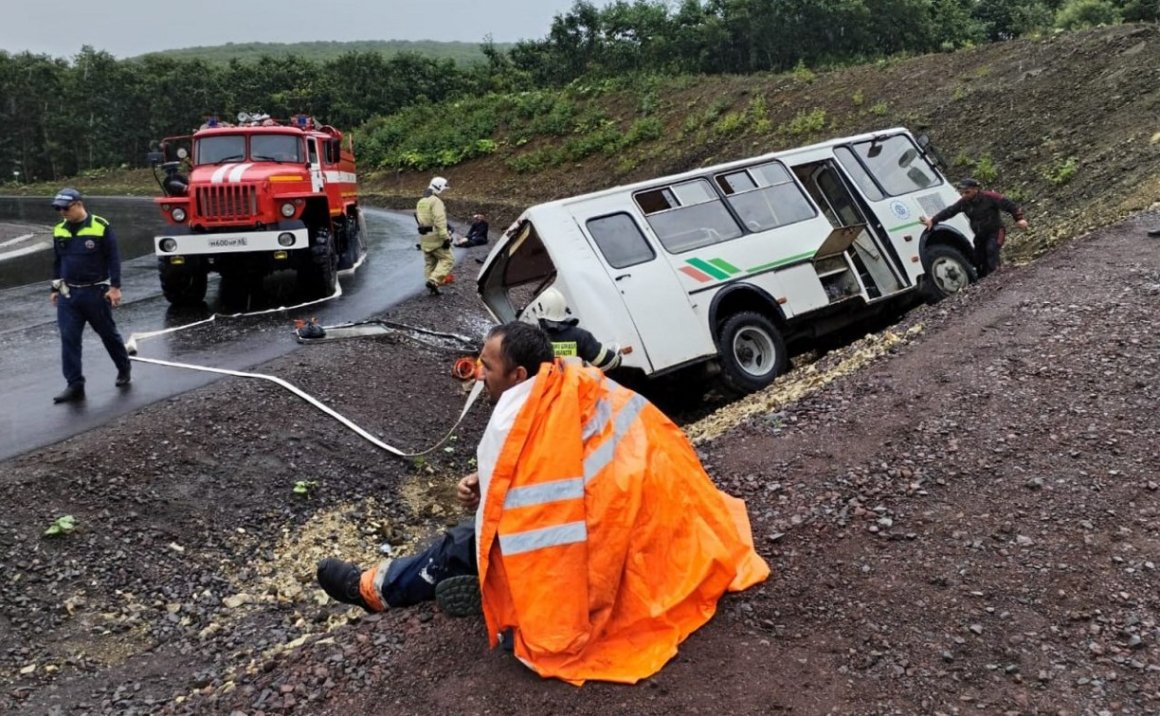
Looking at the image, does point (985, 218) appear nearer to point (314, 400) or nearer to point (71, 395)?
point (314, 400)

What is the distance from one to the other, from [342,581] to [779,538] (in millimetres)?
2265

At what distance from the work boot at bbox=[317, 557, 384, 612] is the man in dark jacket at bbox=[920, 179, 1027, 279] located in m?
7.67

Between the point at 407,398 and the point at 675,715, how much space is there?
6306 mm

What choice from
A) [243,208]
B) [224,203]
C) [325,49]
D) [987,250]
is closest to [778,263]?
[987,250]

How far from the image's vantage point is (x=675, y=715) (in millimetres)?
3494

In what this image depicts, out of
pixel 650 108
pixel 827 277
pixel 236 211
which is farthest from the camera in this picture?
pixel 650 108

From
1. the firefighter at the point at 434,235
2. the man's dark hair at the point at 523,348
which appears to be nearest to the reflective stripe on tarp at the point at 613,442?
the man's dark hair at the point at 523,348

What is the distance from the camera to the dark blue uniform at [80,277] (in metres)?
8.23

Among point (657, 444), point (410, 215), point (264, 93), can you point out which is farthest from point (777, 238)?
point (264, 93)

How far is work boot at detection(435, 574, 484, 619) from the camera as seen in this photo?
4195 millimetres

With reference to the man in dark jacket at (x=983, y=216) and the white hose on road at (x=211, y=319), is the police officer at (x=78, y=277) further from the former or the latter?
the man in dark jacket at (x=983, y=216)

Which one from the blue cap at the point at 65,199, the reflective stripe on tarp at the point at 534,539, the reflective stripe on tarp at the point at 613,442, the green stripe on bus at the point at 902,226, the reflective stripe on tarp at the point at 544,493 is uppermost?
the blue cap at the point at 65,199

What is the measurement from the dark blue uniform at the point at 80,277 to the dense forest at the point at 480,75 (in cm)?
2314

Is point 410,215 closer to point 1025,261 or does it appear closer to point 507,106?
point 507,106
